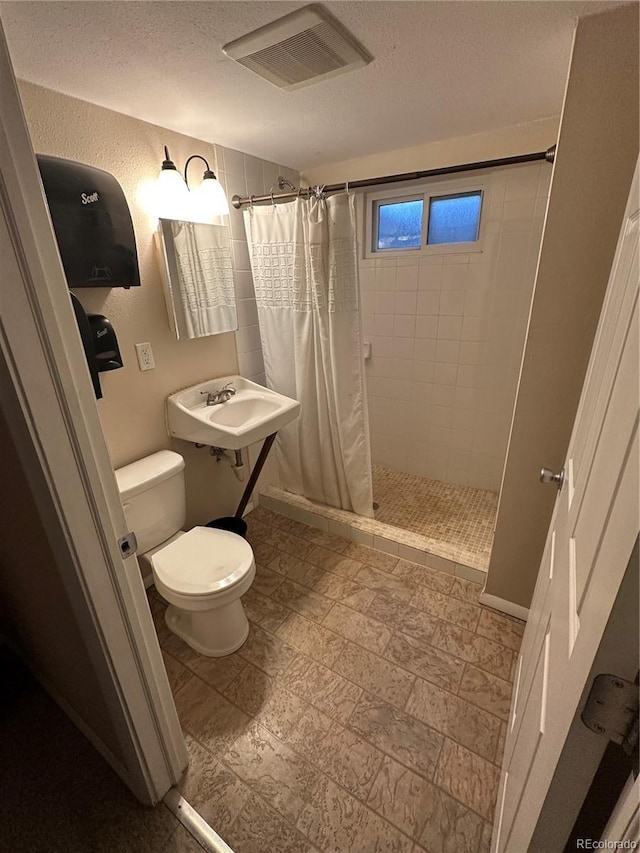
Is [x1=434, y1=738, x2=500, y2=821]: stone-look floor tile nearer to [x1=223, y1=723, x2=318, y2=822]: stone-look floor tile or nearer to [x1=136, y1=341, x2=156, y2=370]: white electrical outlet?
[x1=223, y1=723, x2=318, y2=822]: stone-look floor tile

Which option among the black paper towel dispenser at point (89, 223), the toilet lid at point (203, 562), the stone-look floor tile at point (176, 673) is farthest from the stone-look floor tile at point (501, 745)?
the black paper towel dispenser at point (89, 223)

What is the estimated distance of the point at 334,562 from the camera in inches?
79.4

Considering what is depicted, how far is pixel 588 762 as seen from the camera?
1.50 ft

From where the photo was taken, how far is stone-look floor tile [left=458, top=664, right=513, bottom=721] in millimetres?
1323

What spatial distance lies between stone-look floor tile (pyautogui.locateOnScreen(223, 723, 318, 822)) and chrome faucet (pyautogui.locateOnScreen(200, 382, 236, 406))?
138 cm

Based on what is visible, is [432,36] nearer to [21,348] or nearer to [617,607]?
[21,348]

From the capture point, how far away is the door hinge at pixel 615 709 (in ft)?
1.30

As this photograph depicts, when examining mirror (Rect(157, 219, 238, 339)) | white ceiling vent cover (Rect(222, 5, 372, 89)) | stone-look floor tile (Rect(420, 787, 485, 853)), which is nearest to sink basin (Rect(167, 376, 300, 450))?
mirror (Rect(157, 219, 238, 339))

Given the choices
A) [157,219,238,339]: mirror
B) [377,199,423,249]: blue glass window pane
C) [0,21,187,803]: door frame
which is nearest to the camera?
[0,21,187,803]: door frame

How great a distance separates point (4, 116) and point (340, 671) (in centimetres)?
177

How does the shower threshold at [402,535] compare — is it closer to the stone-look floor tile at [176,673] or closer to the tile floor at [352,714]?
the tile floor at [352,714]

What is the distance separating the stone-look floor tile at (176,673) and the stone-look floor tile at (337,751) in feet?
1.57

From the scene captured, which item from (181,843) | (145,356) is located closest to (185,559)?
(181,843)

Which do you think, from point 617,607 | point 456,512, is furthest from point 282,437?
point 617,607
